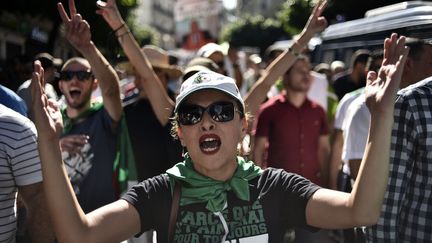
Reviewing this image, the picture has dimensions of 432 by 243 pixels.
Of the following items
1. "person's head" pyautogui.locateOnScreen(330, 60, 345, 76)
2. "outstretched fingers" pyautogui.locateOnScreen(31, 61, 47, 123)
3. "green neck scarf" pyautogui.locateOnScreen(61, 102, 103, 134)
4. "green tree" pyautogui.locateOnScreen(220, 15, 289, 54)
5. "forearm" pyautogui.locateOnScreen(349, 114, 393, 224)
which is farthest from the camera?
"green tree" pyautogui.locateOnScreen(220, 15, 289, 54)

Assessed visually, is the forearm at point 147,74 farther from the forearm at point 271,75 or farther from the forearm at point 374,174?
the forearm at point 374,174

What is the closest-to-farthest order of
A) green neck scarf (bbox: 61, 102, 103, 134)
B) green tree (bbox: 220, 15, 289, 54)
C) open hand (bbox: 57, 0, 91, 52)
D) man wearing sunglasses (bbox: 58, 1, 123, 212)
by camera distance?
1. open hand (bbox: 57, 0, 91, 52)
2. man wearing sunglasses (bbox: 58, 1, 123, 212)
3. green neck scarf (bbox: 61, 102, 103, 134)
4. green tree (bbox: 220, 15, 289, 54)

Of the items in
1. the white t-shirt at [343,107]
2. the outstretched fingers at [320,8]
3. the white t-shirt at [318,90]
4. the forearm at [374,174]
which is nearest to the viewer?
the forearm at [374,174]

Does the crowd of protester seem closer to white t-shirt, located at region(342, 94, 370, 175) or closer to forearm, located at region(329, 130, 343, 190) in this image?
white t-shirt, located at region(342, 94, 370, 175)

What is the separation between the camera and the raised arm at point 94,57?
3.33 m

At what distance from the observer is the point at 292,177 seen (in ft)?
7.59

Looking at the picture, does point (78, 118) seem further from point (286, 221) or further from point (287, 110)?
point (286, 221)

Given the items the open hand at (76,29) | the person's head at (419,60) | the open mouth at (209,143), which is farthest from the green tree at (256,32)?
the open mouth at (209,143)

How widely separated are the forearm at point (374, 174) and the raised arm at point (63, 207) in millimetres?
820

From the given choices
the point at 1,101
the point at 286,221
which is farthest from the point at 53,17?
the point at 286,221

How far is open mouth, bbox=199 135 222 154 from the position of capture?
229 centimetres

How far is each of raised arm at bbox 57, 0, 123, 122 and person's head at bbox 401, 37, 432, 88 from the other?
1.79 metres

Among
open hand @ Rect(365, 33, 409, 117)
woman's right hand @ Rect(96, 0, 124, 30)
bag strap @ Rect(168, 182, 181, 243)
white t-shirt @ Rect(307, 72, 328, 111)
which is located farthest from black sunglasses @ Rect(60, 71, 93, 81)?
white t-shirt @ Rect(307, 72, 328, 111)

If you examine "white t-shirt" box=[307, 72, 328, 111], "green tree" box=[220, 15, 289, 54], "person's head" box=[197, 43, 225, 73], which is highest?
"green tree" box=[220, 15, 289, 54]
